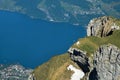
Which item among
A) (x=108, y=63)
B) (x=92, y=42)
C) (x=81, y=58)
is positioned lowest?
(x=108, y=63)

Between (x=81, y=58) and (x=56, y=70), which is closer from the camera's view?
(x=81, y=58)

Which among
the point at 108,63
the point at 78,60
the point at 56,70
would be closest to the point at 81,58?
the point at 78,60

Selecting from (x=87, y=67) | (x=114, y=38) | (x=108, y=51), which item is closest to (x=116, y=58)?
(x=108, y=51)

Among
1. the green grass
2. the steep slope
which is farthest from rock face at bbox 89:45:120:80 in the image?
the green grass

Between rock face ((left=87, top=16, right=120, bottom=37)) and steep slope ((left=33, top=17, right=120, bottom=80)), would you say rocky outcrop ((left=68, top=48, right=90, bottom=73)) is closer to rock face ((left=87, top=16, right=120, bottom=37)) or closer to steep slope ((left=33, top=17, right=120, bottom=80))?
steep slope ((left=33, top=17, right=120, bottom=80))

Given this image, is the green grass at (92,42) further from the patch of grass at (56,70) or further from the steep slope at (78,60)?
the patch of grass at (56,70)

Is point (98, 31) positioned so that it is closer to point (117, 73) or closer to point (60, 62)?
point (60, 62)

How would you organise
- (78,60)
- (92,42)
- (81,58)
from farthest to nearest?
(92,42) → (78,60) → (81,58)

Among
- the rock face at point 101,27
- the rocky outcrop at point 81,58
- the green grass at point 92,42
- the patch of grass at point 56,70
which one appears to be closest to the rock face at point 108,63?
the green grass at point 92,42

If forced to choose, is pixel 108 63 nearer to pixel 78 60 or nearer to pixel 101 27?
pixel 78 60
